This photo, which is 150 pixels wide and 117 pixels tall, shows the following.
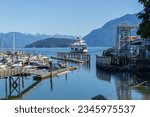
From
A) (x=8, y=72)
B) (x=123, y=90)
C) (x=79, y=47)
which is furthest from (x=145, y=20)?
(x=79, y=47)

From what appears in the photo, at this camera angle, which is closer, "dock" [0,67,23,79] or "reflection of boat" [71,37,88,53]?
"dock" [0,67,23,79]

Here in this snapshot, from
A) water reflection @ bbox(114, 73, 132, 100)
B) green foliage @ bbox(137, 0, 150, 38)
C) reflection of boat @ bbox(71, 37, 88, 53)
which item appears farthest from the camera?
reflection of boat @ bbox(71, 37, 88, 53)

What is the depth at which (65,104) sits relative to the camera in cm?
1187

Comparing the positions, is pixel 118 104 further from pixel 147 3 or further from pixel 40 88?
pixel 40 88

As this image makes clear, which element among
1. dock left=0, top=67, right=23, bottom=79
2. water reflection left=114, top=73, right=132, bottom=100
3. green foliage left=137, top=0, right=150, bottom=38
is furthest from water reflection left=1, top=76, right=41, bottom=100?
green foliage left=137, top=0, right=150, bottom=38

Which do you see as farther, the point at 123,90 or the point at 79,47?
the point at 79,47

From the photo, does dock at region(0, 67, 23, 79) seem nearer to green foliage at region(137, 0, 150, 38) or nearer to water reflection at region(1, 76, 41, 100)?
water reflection at region(1, 76, 41, 100)

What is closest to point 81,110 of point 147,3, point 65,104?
point 65,104

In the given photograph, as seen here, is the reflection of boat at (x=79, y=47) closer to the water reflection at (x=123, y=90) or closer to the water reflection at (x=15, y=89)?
the water reflection at (x=123, y=90)

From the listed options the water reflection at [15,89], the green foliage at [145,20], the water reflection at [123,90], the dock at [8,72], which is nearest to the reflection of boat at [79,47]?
the water reflection at [123,90]

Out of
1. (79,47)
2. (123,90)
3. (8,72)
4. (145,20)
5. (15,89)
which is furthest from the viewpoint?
(79,47)

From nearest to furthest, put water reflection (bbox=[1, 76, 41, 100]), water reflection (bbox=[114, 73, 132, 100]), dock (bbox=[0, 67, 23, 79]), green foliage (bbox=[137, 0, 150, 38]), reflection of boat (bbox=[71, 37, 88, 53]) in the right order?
green foliage (bbox=[137, 0, 150, 38]) → dock (bbox=[0, 67, 23, 79]) → water reflection (bbox=[114, 73, 132, 100]) → water reflection (bbox=[1, 76, 41, 100]) → reflection of boat (bbox=[71, 37, 88, 53])

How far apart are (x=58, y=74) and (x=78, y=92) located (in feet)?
77.5

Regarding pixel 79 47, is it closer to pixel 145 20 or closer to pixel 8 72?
pixel 8 72
